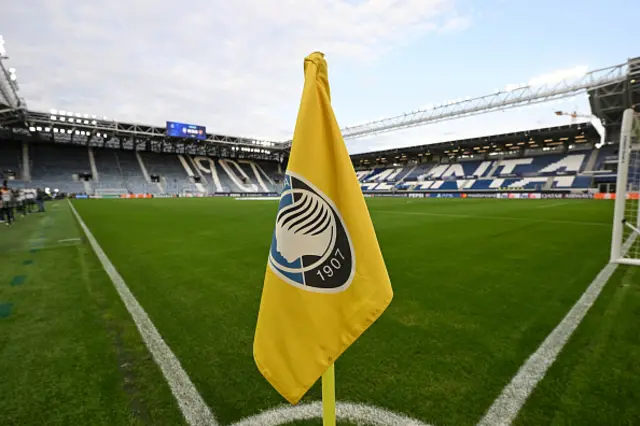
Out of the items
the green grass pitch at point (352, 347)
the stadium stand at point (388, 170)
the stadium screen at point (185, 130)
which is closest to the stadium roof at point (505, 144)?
the stadium stand at point (388, 170)

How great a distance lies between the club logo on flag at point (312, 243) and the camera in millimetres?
1347

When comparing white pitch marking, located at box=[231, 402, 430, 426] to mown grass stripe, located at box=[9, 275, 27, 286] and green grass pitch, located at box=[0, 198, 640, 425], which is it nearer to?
green grass pitch, located at box=[0, 198, 640, 425]

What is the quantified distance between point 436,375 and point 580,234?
8781 millimetres

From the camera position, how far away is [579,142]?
4562 centimetres

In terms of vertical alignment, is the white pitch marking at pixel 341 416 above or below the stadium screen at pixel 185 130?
below

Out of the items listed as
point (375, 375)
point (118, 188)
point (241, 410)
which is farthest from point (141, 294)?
point (118, 188)

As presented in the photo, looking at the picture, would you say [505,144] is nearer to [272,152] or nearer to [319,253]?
[272,152]

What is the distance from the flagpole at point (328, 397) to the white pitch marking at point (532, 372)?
33.6 inches

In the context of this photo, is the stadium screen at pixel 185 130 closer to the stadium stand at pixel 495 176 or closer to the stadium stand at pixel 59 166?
the stadium stand at pixel 59 166

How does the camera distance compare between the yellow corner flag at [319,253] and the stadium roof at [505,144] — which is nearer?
the yellow corner flag at [319,253]

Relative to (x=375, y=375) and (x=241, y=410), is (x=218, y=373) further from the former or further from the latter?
(x=375, y=375)

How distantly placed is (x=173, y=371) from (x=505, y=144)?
57769 millimetres

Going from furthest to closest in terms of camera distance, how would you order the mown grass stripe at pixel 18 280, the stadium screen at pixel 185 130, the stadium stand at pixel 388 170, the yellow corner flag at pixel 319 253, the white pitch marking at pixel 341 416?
the stadium screen at pixel 185 130
the stadium stand at pixel 388 170
the mown grass stripe at pixel 18 280
the white pitch marking at pixel 341 416
the yellow corner flag at pixel 319 253

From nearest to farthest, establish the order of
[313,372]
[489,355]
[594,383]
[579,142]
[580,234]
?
[313,372] → [594,383] → [489,355] → [580,234] → [579,142]
